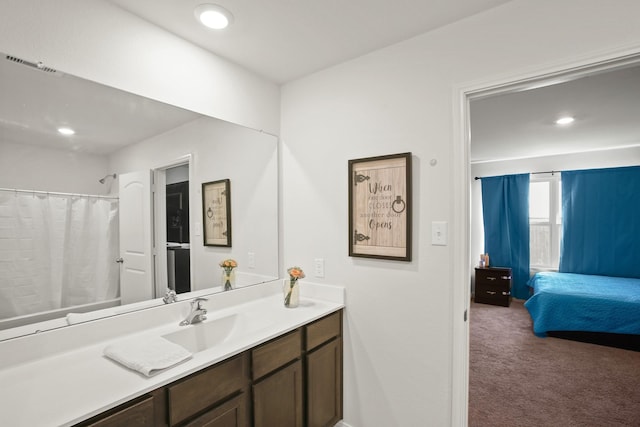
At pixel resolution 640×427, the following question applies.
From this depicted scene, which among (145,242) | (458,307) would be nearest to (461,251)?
(458,307)

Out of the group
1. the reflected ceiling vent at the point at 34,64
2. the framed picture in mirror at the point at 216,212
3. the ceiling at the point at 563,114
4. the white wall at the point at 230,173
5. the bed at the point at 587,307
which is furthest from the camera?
the bed at the point at 587,307

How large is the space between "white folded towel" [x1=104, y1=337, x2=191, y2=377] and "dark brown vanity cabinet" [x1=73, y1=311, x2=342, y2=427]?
9 cm

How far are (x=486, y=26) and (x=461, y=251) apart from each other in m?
1.11

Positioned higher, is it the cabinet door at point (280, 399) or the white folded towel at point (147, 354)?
the white folded towel at point (147, 354)

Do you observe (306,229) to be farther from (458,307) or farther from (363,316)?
(458,307)

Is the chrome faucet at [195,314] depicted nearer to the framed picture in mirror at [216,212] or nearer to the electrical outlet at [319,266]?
the framed picture in mirror at [216,212]

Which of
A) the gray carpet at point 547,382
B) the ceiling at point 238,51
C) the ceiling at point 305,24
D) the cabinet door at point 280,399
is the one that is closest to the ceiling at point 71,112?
the ceiling at point 238,51

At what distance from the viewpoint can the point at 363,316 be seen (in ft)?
6.33

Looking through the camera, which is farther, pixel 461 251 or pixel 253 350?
pixel 461 251

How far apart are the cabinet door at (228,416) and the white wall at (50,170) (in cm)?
111

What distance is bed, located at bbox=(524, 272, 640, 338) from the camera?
3355 mm

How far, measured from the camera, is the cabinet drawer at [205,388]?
1117 mm

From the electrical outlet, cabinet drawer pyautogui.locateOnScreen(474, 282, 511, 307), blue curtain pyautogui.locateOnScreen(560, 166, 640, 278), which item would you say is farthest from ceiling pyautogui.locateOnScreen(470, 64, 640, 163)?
cabinet drawer pyautogui.locateOnScreen(474, 282, 511, 307)

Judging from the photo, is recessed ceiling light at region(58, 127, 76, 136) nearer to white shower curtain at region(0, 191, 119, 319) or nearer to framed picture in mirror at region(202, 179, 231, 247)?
Result: white shower curtain at region(0, 191, 119, 319)
